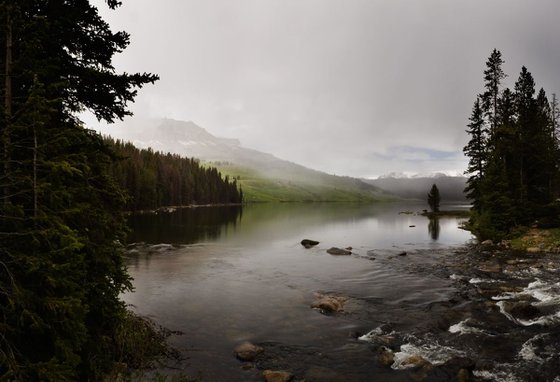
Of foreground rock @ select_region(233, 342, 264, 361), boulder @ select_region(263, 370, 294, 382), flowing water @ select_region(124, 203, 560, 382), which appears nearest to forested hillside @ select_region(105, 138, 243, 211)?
flowing water @ select_region(124, 203, 560, 382)

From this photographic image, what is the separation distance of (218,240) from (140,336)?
47.6m

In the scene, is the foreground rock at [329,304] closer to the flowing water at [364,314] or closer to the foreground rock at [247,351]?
the flowing water at [364,314]

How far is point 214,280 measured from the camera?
108 ft

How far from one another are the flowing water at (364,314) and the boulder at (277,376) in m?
0.78

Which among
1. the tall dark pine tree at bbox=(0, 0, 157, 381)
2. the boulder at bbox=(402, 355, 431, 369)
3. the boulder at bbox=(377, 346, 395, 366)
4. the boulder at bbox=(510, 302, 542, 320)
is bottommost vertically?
the boulder at bbox=(377, 346, 395, 366)

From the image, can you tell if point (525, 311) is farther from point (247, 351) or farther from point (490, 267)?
point (247, 351)

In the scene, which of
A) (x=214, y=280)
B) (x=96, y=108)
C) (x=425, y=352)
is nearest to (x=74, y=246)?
(x=96, y=108)

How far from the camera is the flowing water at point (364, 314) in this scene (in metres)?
15.5

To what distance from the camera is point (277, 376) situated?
14477 millimetres

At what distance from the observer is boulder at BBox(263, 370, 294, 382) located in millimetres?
14305

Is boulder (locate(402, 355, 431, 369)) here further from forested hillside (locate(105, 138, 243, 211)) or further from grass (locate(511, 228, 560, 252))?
forested hillside (locate(105, 138, 243, 211))

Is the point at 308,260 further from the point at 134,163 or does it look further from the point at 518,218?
the point at 134,163

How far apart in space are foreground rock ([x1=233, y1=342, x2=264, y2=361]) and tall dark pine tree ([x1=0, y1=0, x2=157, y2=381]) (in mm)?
6021

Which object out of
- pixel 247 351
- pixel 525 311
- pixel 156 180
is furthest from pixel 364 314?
pixel 156 180
